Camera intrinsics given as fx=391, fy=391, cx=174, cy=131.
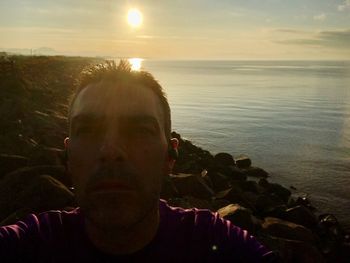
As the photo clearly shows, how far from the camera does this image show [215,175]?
52.9 feet

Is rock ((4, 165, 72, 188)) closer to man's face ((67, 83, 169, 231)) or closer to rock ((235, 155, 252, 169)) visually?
man's face ((67, 83, 169, 231))

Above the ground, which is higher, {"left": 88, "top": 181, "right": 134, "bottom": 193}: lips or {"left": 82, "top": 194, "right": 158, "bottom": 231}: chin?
{"left": 88, "top": 181, "right": 134, "bottom": 193}: lips

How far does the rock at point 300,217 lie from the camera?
12680 millimetres

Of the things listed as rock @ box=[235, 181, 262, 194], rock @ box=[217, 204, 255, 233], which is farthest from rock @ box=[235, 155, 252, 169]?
rock @ box=[217, 204, 255, 233]

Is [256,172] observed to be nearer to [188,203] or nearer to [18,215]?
[188,203]

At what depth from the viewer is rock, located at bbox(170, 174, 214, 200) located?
38.2 feet

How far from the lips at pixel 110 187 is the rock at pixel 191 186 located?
9.18 metres

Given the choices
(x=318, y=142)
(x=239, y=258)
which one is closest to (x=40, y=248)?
(x=239, y=258)

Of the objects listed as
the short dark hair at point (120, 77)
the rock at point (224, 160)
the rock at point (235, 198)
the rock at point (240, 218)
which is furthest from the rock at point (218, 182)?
the short dark hair at point (120, 77)

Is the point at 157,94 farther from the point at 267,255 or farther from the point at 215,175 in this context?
the point at 215,175

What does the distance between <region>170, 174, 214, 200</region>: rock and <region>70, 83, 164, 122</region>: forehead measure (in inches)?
353

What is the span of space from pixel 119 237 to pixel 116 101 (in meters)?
0.88

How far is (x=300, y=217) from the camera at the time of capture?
12.8 meters

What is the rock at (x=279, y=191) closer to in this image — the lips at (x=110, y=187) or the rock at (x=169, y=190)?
the rock at (x=169, y=190)
